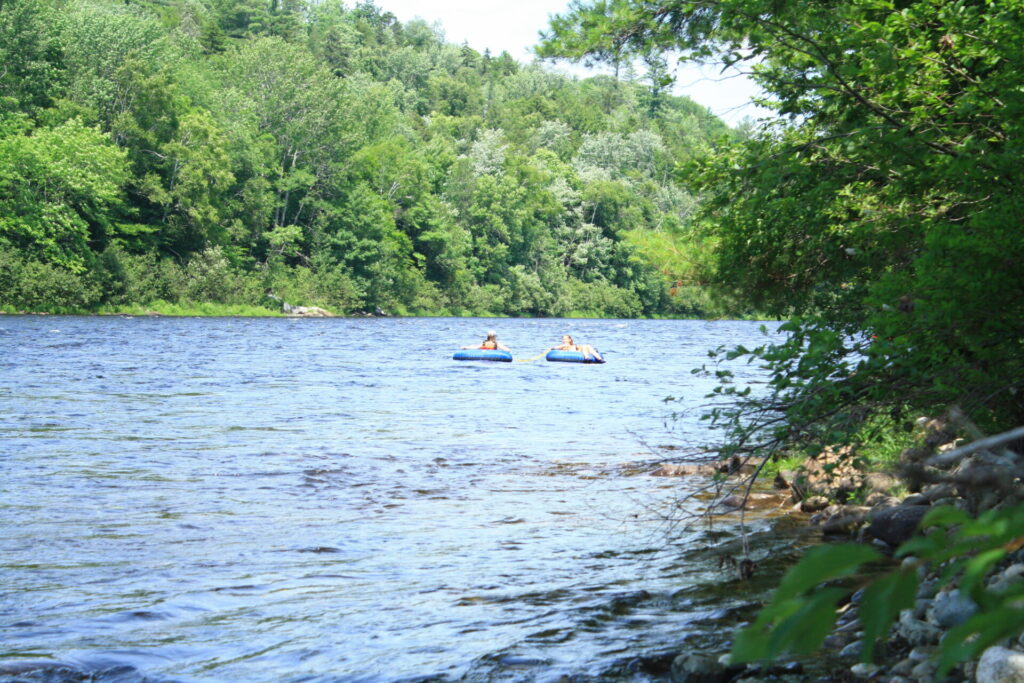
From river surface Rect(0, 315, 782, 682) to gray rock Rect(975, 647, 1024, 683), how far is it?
1.82 metres

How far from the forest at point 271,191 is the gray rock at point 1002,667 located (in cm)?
3468

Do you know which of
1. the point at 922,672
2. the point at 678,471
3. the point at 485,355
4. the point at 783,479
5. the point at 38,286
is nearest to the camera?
the point at 922,672

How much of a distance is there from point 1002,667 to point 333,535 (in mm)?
5994

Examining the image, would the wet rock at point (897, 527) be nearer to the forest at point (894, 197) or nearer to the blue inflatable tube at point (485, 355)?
the forest at point (894, 197)

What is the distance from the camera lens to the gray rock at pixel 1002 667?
4.15 metres

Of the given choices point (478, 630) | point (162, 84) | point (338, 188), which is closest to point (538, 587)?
point (478, 630)

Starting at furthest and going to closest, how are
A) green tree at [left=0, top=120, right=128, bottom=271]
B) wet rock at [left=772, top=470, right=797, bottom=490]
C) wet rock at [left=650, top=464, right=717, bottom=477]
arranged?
green tree at [left=0, top=120, right=128, bottom=271], wet rock at [left=650, top=464, right=717, bottom=477], wet rock at [left=772, top=470, right=797, bottom=490]

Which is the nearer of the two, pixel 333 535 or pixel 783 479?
pixel 333 535

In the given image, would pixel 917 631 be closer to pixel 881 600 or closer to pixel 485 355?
pixel 881 600

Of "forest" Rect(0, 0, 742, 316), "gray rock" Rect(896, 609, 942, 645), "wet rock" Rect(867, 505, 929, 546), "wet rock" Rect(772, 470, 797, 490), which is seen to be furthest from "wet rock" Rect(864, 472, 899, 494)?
"forest" Rect(0, 0, 742, 316)

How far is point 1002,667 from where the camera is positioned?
419 centimetres

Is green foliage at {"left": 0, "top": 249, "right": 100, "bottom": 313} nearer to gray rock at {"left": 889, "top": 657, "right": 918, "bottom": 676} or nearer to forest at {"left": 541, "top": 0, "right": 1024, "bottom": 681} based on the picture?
forest at {"left": 541, "top": 0, "right": 1024, "bottom": 681}

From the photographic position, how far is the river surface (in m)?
6.03

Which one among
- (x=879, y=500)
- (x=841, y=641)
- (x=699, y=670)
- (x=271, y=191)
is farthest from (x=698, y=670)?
(x=271, y=191)
